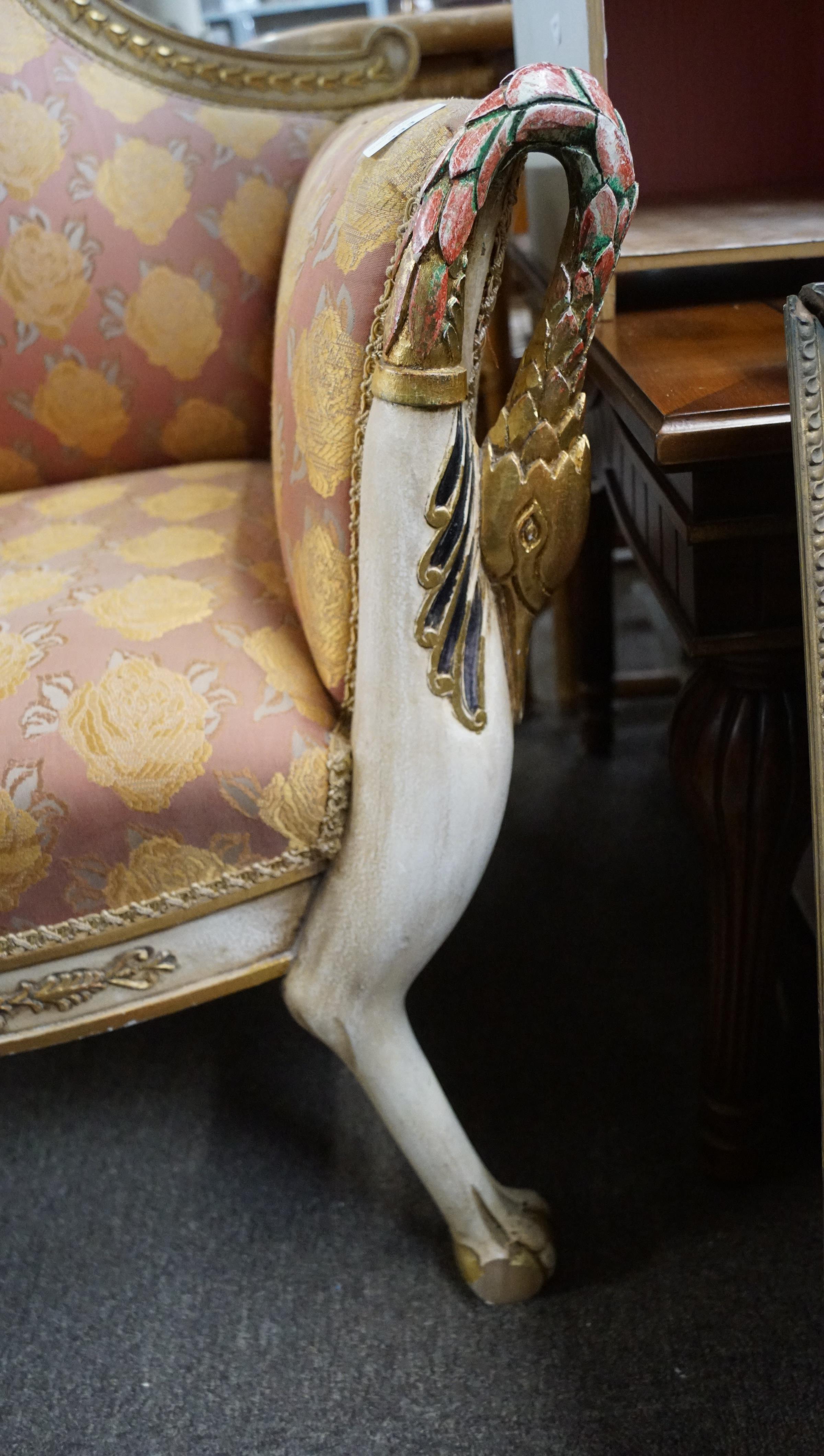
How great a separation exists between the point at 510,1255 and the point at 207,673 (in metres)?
0.44

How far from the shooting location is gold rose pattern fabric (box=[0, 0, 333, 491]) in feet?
2.99

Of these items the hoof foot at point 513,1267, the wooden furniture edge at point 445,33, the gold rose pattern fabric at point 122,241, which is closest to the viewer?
the hoof foot at point 513,1267

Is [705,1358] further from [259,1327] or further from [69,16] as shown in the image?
[69,16]

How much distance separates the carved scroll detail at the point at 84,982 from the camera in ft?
2.00

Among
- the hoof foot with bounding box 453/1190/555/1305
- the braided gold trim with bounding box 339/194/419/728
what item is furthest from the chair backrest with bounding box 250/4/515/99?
the hoof foot with bounding box 453/1190/555/1305

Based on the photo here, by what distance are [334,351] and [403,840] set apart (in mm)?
262

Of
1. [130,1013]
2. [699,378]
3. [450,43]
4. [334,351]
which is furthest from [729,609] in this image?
[450,43]

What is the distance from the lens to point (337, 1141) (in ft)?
2.85

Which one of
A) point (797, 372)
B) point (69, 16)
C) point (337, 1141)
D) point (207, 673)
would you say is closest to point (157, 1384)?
point (337, 1141)

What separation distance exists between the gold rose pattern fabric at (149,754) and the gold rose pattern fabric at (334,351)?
4cm

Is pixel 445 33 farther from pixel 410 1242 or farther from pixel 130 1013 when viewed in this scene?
pixel 410 1242

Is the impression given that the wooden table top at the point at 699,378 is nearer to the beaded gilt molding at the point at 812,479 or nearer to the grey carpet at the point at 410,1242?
the beaded gilt molding at the point at 812,479

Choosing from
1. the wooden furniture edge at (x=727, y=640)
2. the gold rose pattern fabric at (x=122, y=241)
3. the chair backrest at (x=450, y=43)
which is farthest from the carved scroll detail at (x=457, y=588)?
the chair backrest at (x=450, y=43)

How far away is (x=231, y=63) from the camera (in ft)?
3.03
